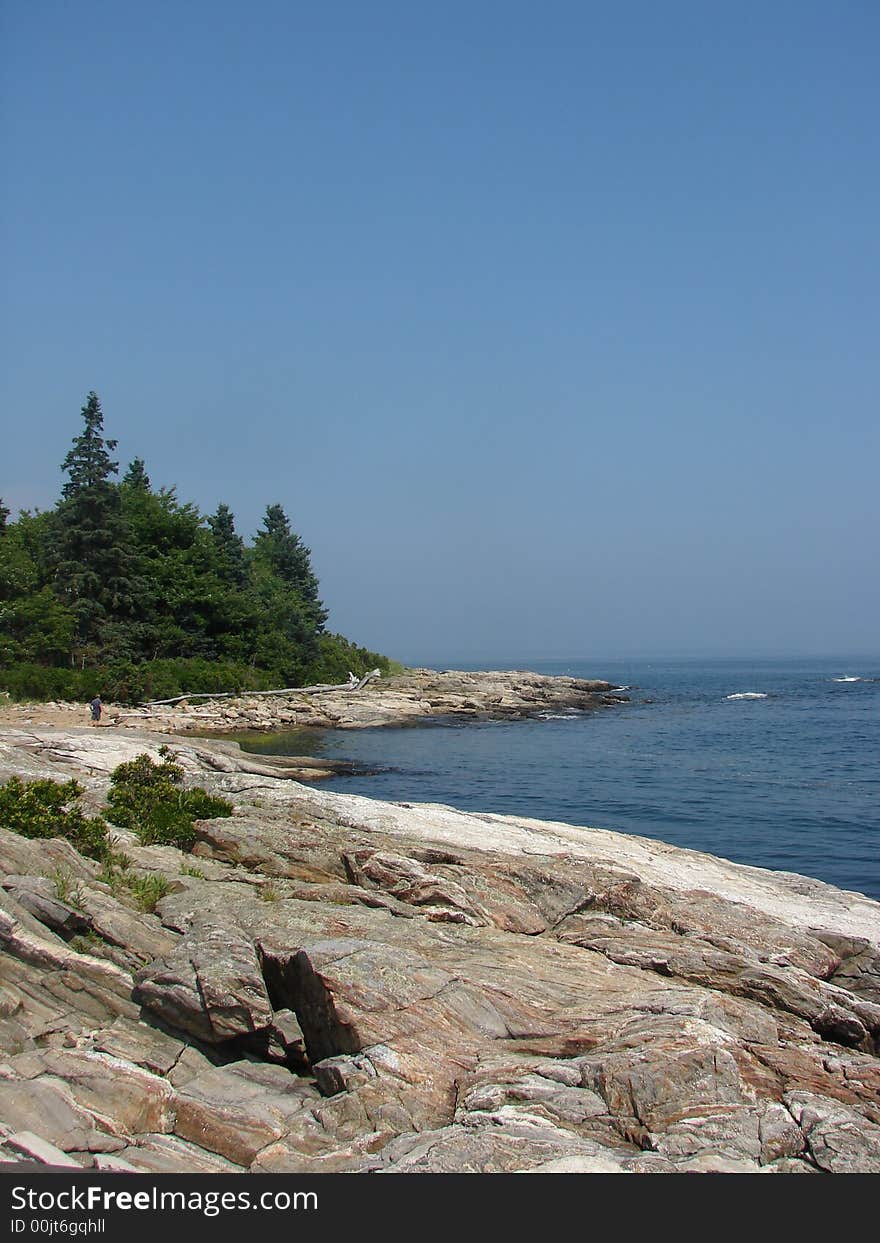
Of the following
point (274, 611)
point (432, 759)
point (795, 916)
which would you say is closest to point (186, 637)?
point (274, 611)

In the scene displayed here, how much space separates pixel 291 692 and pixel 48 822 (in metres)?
55.5

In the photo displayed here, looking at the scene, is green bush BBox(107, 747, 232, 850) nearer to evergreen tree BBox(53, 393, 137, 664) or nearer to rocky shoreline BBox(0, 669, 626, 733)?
rocky shoreline BBox(0, 669, 626, 733)

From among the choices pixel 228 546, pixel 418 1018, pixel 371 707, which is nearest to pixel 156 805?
Answer: pixel 418 1018

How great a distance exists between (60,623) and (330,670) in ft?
91.0

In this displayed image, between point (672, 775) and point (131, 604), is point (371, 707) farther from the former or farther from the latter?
point (672, 775)

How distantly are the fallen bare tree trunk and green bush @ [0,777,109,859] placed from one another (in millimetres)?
42529

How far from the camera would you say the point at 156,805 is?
18.9m

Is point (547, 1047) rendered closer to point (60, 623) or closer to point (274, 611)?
point (60, 623)

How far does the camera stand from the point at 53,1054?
10109mm

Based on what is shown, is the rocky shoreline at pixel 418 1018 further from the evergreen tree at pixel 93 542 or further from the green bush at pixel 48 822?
the evergreen tree at pixel 93 542

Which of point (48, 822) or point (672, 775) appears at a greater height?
point (48, 822)

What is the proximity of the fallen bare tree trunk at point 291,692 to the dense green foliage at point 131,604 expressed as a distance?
833mm

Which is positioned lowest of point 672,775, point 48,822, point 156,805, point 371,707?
point 672,775

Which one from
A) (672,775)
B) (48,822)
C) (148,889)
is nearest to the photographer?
(148,889)
